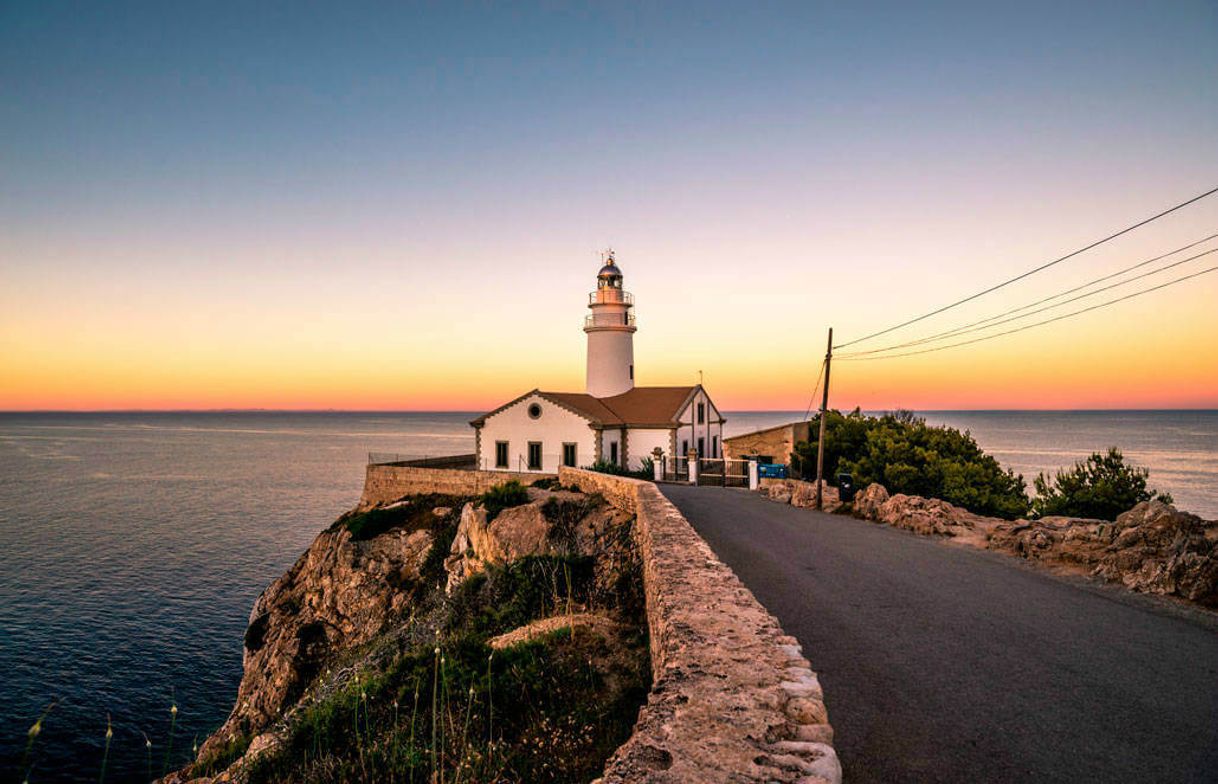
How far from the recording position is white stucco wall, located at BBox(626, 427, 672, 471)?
36125 millimetres

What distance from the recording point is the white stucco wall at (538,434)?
115ft

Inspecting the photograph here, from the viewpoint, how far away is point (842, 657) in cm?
651

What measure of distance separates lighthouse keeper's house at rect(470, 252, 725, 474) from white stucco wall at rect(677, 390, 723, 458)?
60mm

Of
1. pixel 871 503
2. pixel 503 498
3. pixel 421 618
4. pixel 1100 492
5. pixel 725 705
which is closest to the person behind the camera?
pixel 725 705

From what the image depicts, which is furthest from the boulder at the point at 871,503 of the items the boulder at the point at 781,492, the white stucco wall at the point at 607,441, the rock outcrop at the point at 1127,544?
the white stucco wall at the point at 607,441

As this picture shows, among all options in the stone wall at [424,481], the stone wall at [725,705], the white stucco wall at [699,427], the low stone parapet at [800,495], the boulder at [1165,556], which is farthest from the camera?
the white stucco wall at [699,427]

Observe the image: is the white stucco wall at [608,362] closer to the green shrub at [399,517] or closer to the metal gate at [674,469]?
the metal gate at [674,469]

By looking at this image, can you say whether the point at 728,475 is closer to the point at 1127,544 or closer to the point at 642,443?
the point at 642,443

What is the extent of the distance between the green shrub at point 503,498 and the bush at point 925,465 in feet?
42.2

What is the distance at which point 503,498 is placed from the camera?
25.0 m

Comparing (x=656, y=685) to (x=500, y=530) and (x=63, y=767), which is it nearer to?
(x=500, y=530)

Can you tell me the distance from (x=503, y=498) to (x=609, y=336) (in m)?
18.1

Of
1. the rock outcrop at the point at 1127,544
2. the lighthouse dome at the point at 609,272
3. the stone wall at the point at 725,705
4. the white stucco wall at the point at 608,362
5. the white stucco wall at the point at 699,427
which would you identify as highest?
the lighthouse dome at the point at 609,272

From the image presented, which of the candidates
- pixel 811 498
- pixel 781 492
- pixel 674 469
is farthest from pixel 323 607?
pixel 811 498
